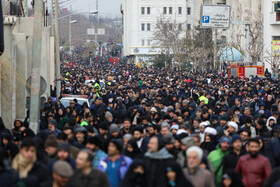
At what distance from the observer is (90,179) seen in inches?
314

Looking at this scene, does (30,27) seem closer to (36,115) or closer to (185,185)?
Result: (36,115)

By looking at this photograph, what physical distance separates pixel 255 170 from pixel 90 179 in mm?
2495

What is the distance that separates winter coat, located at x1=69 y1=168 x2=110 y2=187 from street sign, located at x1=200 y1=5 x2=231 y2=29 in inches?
1893

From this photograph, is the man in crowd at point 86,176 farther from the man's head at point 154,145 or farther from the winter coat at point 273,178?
the winter coat at point 273,178

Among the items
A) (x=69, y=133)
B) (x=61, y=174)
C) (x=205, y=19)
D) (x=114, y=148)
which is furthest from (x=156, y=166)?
(x=205, y=19)

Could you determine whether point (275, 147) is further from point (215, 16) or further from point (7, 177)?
point (215, 16)

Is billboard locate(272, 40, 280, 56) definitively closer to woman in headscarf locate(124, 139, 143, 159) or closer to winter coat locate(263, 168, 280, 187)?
woman in headscarf locate(124, 139, 143, 159)

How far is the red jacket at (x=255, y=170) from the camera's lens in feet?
30.6

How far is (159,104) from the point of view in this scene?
845 inches

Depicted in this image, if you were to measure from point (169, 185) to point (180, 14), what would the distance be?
10440 centimetres

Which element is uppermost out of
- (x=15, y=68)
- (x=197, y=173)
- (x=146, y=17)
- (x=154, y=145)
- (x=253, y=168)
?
(x=146, y=17)

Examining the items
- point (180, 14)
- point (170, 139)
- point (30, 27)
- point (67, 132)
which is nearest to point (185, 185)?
point (170, 139)

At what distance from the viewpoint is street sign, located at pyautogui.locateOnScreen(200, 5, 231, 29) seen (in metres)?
55.5

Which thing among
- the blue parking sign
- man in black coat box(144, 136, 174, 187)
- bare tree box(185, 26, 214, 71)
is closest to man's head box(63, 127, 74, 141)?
man in black coat box(144, 136, 174, 187)
